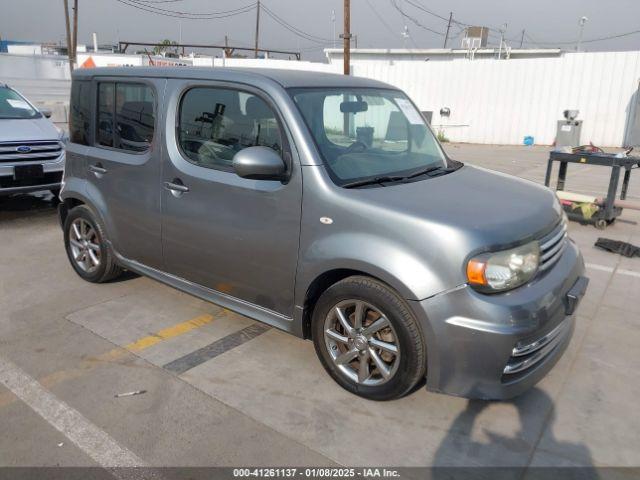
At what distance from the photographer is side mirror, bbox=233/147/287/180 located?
3061 mm

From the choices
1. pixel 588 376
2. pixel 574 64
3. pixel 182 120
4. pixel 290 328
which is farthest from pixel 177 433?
pixel 574 64

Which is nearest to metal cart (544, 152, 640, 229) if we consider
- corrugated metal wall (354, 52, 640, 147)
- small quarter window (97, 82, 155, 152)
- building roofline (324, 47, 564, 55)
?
small quarter window (97, 82, 155, 152)

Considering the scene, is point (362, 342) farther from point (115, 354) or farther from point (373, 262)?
point (115, 354)

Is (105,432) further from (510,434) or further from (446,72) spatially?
(446,72)

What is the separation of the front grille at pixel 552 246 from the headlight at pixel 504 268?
0.09 metres

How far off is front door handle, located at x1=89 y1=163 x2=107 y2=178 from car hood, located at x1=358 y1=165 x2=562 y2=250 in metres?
2.41

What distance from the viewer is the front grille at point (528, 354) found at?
8.96ft

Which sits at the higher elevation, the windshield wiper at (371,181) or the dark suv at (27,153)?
the windshield wiper at (371,181)

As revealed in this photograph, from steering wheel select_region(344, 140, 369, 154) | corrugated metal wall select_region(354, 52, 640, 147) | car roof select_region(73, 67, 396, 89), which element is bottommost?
steering wheel select_region(344, 140, 369, 154)

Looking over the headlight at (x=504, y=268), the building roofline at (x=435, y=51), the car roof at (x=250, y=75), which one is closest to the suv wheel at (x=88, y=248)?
the car roof at (x=250, y=75)

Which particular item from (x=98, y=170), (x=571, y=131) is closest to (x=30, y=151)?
(x=98, y=170)

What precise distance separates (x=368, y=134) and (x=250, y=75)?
87 centimetres

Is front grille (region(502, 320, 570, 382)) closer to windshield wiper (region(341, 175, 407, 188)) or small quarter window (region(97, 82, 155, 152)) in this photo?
windshield wiper (region(341, 175, 407, 188))

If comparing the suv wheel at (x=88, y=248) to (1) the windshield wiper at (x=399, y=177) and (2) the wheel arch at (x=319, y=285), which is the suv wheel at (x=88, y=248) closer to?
(2) the wheel arch at (x=319, y=285)
